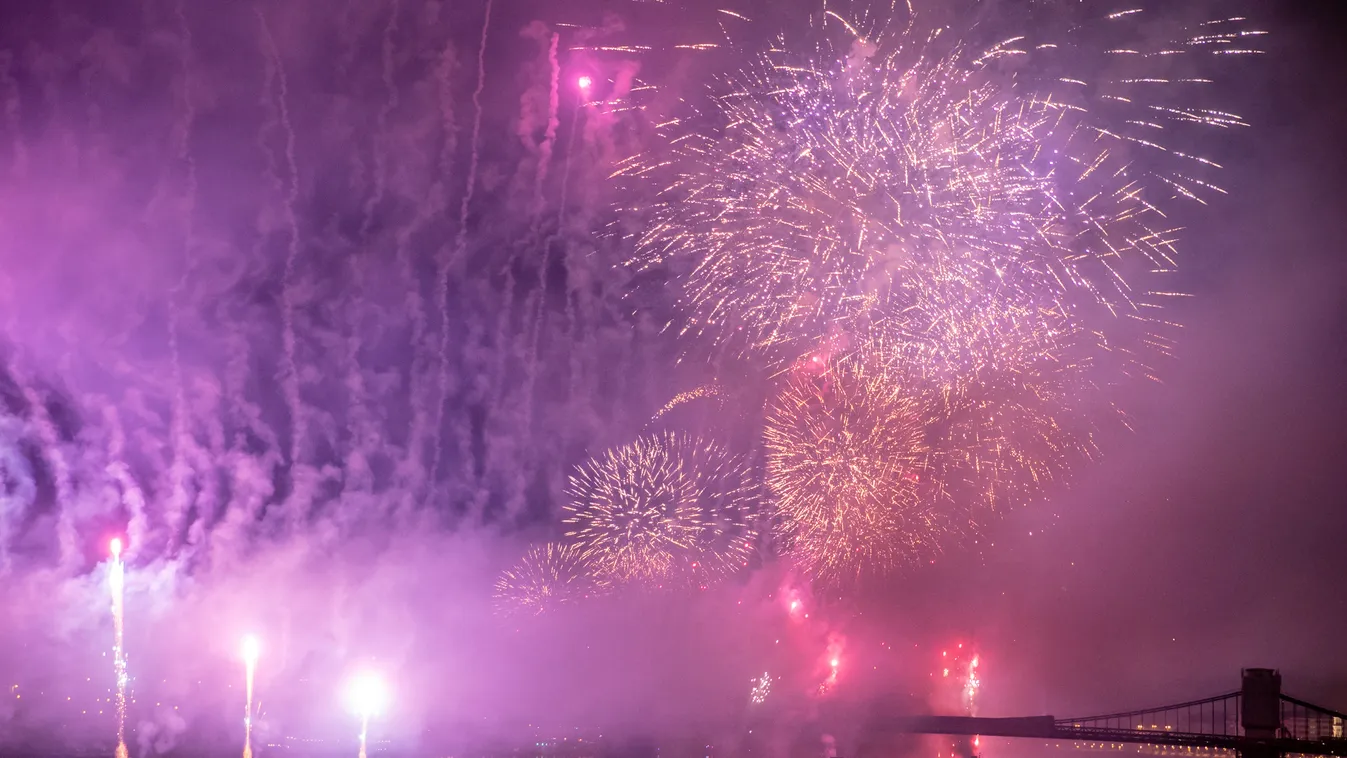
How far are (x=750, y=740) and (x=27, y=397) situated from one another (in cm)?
4385

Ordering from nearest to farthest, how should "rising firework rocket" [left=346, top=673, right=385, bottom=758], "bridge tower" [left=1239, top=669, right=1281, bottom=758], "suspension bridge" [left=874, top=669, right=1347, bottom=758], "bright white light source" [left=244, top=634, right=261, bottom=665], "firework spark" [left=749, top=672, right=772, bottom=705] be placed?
"bright white light source" [left=244, top=634, right=261, bottom=665] < "rising firework rocket" [left=346, top=673, right=385, bottom=758] < "firework spark" [left=749, top=672, right=772, bottom=705] < "suspension bridge" [left=874, top=669, right=1347, bottom=758] < "bridge tower" [left=1239, top=669, right=1281, bottom=758]

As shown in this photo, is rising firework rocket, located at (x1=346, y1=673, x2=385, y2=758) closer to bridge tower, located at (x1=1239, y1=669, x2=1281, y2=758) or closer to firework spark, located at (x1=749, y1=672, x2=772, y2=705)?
firework spark, located at (x1=749, y1=672, x2=772, y2=705)

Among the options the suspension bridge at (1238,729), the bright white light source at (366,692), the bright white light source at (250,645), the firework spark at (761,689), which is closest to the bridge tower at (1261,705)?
the suspension bridge at (1238,729)

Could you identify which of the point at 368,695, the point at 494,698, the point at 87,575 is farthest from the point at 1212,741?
the point at 87,575

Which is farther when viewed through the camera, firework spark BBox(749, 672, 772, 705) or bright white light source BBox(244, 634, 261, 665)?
firework spark BBox(749, 672, 772, 705)

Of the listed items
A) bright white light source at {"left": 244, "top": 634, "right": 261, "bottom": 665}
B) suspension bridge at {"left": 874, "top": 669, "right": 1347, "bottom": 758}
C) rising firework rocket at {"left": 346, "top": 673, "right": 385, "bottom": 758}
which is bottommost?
suspension bridge at {"left": 874, "top": 669, "right": 1347, "bottom": 758}

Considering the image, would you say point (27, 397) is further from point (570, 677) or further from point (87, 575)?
point (570, 677)

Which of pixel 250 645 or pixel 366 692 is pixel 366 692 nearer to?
pixel 366 692

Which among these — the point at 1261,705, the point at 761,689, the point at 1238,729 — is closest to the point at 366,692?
the point at 761,689

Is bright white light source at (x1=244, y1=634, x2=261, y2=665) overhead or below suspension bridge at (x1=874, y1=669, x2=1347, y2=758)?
overhead

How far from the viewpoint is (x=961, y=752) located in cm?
7981

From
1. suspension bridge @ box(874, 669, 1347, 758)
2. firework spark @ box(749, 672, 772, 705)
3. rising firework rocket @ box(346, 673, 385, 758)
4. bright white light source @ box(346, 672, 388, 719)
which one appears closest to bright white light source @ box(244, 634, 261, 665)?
rising firework rocket @ box(346, 673, 385, 758)

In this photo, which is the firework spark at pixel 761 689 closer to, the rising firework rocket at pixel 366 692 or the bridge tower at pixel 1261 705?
the rising firework rocket at pixel 366 692

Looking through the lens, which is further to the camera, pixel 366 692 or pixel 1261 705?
pixel 1261 705
